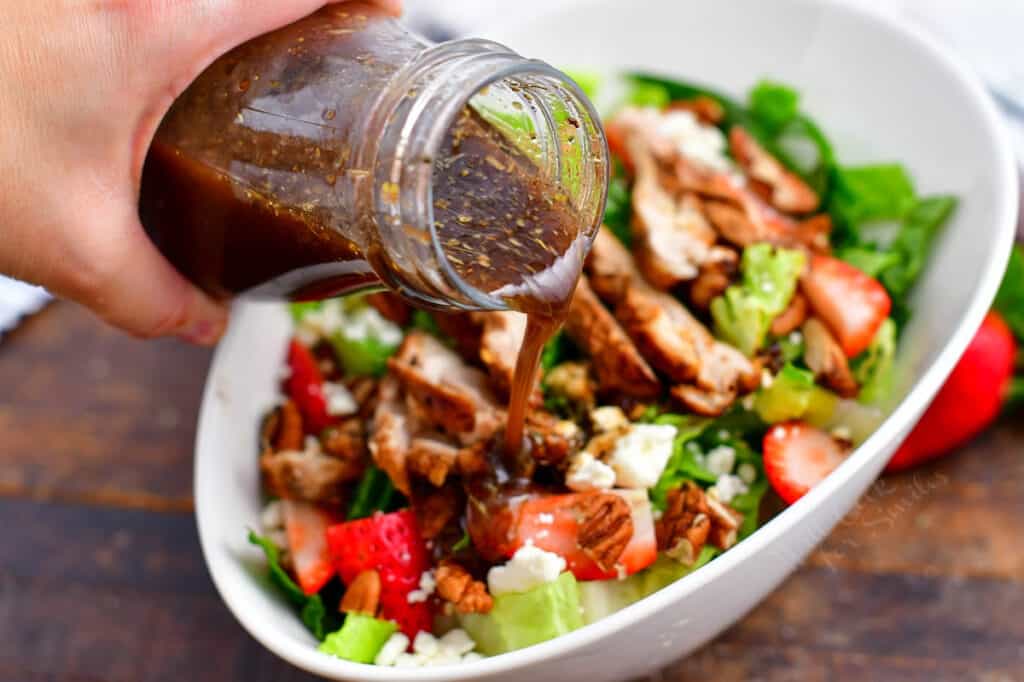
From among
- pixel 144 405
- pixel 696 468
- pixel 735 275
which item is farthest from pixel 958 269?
pixel 144 405

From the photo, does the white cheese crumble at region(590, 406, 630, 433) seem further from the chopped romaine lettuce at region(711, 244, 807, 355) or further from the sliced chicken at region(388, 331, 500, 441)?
the chopped romaine lettuce at region(711, 244, 807, 355)

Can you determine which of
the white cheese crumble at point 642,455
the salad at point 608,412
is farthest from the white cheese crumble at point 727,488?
the white cheese crumble at point 642,455

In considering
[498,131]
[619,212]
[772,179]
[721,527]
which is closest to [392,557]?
[721,527]

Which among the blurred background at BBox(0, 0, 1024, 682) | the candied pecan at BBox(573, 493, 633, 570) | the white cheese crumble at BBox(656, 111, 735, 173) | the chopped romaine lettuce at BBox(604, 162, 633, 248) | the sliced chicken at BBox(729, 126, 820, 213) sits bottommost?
the blurred background at BBox(0, 0, 1024, 682)

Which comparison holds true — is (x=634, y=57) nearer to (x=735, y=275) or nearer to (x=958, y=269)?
(x=735, y=275)

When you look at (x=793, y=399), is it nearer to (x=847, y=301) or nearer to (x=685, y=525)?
(x=847, y=301)

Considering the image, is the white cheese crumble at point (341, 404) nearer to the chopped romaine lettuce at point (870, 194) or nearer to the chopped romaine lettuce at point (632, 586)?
the chopped romaine lettuce at point (632, 586)

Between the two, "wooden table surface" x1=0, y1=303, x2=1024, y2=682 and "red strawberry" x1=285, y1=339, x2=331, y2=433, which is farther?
"red strawberry" x1=285, y1=339, x2=331, y2=433

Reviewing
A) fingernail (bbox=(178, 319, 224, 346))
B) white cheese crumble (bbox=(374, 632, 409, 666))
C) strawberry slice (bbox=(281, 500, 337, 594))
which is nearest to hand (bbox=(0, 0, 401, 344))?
fingernail (bbox=(178, 319, 224, 346))
